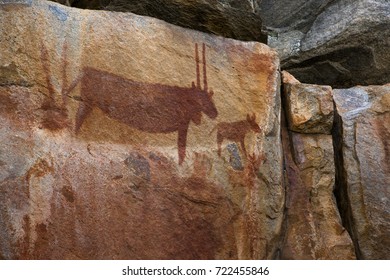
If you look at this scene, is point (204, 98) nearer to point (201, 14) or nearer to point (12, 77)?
point (201, 14)

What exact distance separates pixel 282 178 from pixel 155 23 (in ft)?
3.73

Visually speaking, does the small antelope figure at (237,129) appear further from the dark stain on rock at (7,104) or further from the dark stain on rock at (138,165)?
the dark stain on rock at (7,104)

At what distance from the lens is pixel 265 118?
10.3ft

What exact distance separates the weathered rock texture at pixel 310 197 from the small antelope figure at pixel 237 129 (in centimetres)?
30

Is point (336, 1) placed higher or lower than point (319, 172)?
higher

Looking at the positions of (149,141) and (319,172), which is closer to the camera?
(149,141)

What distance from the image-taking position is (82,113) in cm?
281

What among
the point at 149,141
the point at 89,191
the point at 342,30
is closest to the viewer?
the point at 89,191

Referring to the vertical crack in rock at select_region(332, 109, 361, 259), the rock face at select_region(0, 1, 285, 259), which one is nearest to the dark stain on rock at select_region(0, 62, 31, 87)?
the rock face at select_region(0, 1, 285, 259)

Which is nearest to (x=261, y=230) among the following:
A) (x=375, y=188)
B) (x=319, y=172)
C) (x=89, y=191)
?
(x=319, y=172)

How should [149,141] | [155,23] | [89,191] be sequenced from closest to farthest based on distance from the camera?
[89,191] < [149,141] < [155,23]

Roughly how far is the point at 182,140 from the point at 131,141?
0.28m

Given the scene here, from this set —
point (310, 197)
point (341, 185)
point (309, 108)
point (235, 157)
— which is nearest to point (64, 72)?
point (235, 157)

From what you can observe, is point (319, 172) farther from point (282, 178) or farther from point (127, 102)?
point (127, 102)
